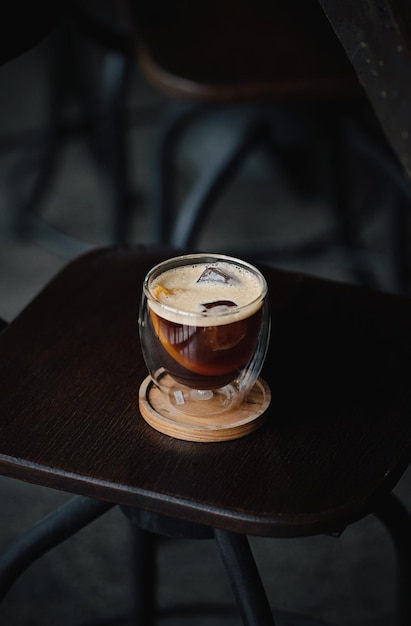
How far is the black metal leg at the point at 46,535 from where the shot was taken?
39.4 inches

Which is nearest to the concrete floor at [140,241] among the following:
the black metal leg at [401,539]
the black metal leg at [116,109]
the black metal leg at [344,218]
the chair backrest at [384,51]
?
the black metal leg at [344,218]

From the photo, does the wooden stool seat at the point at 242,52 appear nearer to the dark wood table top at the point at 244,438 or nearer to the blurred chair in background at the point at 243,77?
the blurred chair in background at the point at 243,77

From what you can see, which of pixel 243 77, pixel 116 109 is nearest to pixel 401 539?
pixel 243 77

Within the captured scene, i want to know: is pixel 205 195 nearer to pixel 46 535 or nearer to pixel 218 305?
pixel 46 535

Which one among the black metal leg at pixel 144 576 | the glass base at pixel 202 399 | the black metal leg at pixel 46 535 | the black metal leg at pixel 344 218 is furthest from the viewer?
the black metal leg at pixel 344 218

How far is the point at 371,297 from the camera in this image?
1.04 meters

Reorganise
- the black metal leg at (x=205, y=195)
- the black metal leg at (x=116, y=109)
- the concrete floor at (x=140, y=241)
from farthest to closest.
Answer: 1. the black metal leg at (x=116, y=109)
2. the black metal leg at (x=205, y=195)
3. the concrete floor at (x=140, y=241)

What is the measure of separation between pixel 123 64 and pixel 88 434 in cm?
139

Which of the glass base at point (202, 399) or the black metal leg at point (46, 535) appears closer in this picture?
the glass base at point (202, 399)

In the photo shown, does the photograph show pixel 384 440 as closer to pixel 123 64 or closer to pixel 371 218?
pixel 123 64

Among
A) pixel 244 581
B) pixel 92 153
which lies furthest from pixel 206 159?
pixel 244 581

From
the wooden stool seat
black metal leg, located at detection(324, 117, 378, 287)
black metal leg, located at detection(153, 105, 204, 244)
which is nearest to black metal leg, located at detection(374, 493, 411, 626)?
the wooden stool seat

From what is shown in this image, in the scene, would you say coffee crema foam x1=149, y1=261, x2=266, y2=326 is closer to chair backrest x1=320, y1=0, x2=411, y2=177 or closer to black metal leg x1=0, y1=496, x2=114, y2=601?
chair backrest x1=320, y1=0, x2=411, y2=177

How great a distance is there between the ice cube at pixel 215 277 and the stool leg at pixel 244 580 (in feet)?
0.73
